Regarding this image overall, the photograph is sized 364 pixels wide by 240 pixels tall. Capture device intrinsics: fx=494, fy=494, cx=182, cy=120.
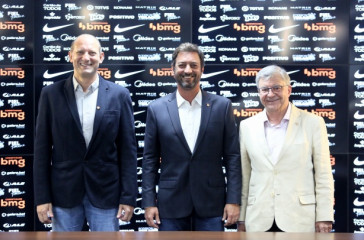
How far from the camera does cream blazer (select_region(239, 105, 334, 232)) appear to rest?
2.76 m

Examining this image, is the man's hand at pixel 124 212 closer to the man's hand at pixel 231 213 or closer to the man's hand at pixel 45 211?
the man's hand at pixel 45 211

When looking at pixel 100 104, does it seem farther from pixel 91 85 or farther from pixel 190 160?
pixel 190 160

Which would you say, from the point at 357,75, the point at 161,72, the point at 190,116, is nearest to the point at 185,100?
the point at 190,116

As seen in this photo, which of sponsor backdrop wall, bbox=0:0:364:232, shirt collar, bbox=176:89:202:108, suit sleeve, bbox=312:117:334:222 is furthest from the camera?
sponsor backdrop wall, bbox=0:0:364:232

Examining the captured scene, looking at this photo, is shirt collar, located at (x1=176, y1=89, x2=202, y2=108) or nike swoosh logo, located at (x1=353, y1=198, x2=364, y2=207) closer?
shirt collar, located at (x1=176, y1=89, x2=202, y2=108)

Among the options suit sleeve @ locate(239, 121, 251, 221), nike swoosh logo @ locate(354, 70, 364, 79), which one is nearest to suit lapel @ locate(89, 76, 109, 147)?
suit sleeve @ locate(239, 121, 251, 221)

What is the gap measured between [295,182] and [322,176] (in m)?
0.16

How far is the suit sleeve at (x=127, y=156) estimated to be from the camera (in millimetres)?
2982

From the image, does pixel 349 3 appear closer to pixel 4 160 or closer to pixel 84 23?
pixel 84 23

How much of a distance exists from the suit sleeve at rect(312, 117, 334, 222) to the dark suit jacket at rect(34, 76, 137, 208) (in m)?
1.08

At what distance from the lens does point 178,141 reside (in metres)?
2.90

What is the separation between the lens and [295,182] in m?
2.77

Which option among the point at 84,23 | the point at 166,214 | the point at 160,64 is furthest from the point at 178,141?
the point at 84,23

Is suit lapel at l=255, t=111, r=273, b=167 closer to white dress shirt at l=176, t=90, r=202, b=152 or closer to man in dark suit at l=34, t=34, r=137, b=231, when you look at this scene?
white dress shirt at l=176, t=90, r=202, b=152
